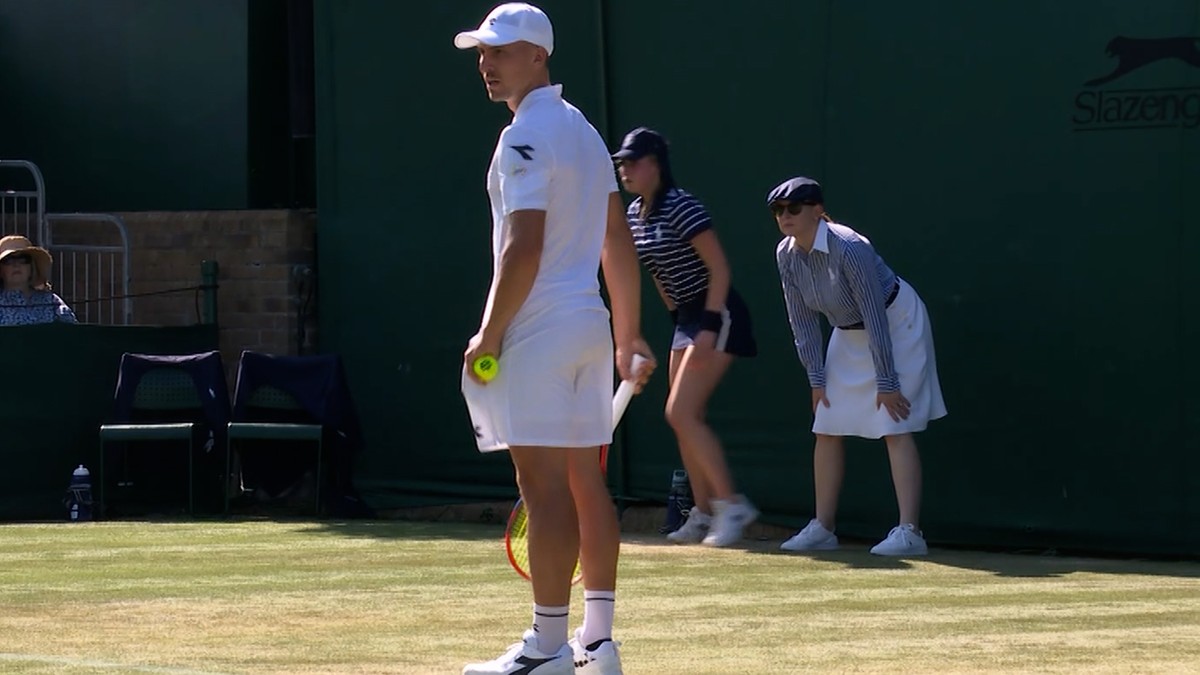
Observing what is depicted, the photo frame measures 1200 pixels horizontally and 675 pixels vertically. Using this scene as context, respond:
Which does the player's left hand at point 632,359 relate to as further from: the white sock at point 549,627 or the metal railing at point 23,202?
the metal railing at point 23,202

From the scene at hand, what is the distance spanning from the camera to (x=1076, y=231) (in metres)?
9.92

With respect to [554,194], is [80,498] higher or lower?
lower

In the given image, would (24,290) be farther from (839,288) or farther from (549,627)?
(549,627)

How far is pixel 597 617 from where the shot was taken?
5.54 m

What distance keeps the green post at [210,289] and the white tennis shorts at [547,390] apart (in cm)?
785

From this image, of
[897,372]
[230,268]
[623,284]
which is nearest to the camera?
[623,284]

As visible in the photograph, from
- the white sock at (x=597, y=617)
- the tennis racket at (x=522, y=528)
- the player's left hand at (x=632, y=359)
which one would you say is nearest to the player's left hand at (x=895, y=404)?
the tennis racket at (x=522, y=528)

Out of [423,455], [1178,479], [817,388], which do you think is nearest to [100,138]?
[423,455]

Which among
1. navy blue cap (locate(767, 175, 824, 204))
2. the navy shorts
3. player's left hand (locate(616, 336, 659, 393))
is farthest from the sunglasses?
player's left hand (locate(616, 336, 659, 393))

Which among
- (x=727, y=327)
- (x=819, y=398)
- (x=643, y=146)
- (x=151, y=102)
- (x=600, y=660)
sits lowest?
(x=600, y=660)

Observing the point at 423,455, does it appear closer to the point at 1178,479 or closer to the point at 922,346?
the point at 922,346

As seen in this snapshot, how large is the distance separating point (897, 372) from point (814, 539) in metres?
0.86

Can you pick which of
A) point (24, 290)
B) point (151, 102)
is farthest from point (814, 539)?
point (151, 102)

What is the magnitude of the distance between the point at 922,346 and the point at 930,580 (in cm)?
174
